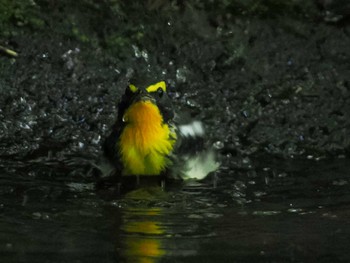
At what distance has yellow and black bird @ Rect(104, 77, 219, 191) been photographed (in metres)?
5.22

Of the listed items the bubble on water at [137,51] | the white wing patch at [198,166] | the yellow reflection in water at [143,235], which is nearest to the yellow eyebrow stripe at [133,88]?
the white wing patch at [198,166]

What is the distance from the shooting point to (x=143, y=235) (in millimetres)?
3959

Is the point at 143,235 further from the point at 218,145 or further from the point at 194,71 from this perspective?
the point at 194,71

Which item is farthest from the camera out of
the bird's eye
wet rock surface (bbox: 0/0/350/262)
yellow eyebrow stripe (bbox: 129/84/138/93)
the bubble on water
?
the bubble on water

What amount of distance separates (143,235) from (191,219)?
0.41m

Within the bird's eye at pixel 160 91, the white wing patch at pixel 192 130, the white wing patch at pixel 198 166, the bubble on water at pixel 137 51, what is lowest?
the white wing patch at pixel 198 166

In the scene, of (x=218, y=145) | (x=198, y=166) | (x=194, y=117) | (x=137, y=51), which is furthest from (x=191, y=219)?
(x=137, y=51)

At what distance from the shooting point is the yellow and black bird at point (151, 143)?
5.22 metres

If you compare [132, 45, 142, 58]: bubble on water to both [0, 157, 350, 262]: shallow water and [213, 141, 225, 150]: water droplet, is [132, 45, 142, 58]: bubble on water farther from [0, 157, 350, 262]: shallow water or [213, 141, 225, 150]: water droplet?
[0, 157, 350, 262]: shallow water

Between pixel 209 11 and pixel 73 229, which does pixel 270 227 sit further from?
pixel 209 11

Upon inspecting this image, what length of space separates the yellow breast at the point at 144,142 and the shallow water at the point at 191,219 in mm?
249

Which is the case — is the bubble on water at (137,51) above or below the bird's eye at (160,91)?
above

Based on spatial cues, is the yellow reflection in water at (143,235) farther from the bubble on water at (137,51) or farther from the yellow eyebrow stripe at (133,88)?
the bubble on water at (137,51)

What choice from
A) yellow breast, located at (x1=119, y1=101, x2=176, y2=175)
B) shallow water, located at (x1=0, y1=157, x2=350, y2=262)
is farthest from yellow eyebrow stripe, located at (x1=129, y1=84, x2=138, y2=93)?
shallow water, located at (x1=0, y1=157, x2=350, y2=262)
